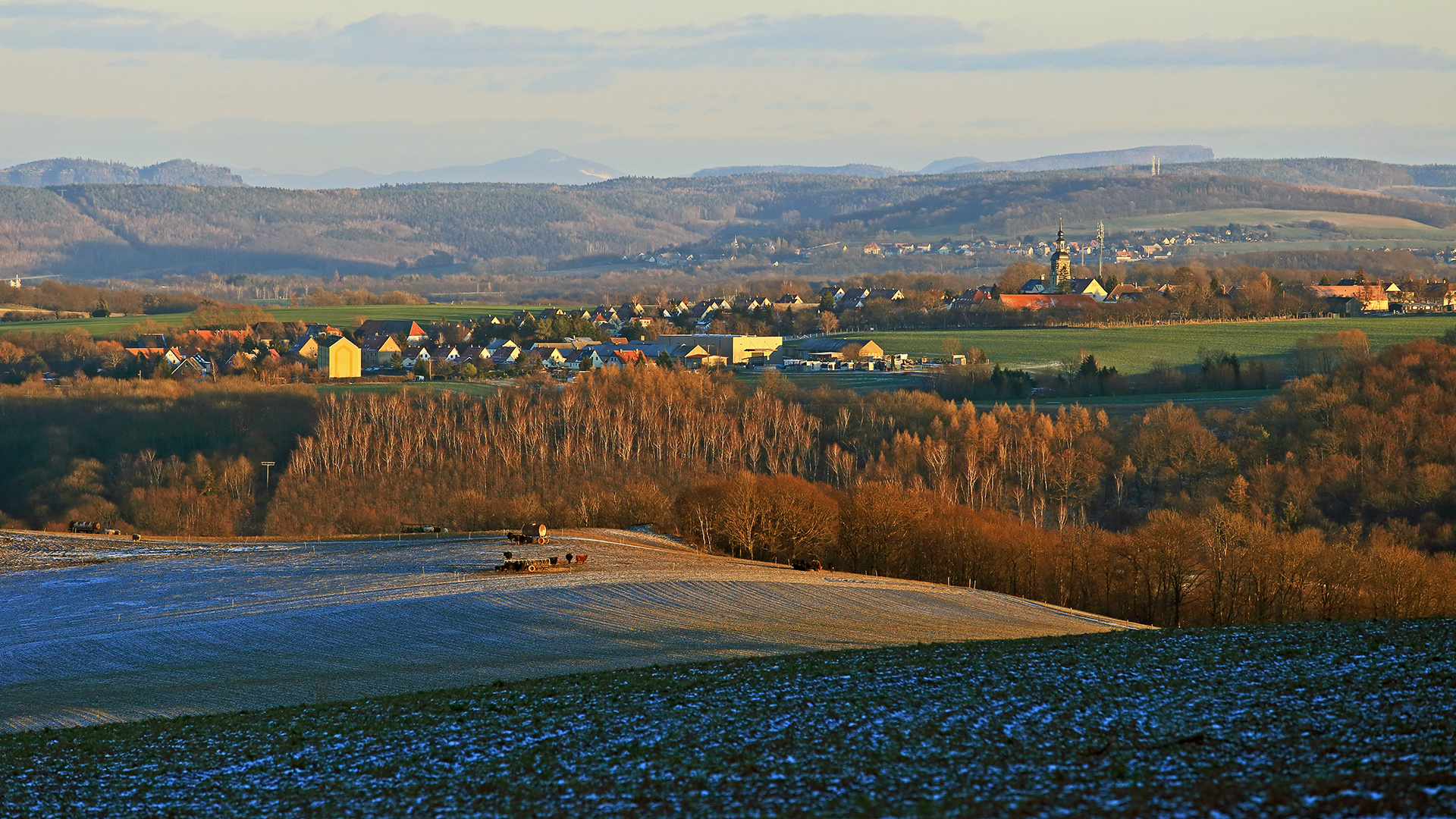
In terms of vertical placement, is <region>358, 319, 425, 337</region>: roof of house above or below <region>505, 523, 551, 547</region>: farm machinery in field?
above

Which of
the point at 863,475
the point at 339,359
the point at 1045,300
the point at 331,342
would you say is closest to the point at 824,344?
the point at 1045,300

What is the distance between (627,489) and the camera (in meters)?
57.4

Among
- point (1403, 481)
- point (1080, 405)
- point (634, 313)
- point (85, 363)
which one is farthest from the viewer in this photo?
point (634, 313)

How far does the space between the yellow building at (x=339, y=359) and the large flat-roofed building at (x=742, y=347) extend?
24.0m

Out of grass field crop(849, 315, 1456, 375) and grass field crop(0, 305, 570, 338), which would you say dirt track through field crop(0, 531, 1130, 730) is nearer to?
grass field crop(849, 315, 1456, 375)

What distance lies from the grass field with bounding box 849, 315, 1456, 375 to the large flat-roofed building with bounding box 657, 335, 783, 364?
25.8 feet

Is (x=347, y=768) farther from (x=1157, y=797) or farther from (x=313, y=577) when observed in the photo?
(x=313, y=577)

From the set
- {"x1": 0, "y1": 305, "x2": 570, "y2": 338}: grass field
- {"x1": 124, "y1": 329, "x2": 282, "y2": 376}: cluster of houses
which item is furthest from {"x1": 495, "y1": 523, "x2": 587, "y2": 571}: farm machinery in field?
{"x1": 0, "y1": 305, "x2": 570, "y2": 338}: grass field

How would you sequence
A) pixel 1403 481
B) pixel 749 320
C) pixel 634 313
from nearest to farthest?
pixel 1403 481 → pixel 749 320 → pixel 634 313

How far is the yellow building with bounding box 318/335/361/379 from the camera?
99875mm

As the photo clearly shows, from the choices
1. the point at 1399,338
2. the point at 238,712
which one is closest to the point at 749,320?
the point at 1399,338

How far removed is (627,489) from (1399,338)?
6177 cm

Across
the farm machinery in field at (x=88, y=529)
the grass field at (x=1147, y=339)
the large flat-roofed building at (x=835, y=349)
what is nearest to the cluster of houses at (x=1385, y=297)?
the grass field at (x=1147, y=339)

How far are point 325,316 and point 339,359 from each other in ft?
136
